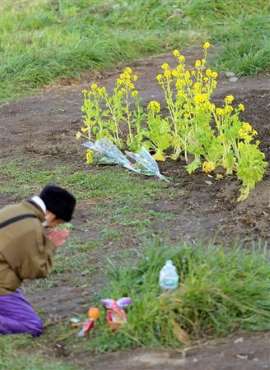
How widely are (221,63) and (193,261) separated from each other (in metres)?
6.43

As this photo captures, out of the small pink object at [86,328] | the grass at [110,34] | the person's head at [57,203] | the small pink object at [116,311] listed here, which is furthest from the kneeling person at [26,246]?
the grass at [110,34]

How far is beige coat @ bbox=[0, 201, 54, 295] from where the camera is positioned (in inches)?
180

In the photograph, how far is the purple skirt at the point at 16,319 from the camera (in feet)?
15.6

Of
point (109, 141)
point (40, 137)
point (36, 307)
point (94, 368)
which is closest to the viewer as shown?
point (94, 368)

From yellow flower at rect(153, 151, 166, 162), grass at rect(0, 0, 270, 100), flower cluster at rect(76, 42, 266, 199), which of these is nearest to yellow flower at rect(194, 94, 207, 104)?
flower cluster at rect(76, 42, 266, 199)

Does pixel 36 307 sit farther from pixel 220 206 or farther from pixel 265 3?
pixel 265 3

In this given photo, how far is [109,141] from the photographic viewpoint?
764cm

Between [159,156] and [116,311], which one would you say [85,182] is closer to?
[159,156]

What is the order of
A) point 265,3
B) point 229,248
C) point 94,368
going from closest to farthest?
point 94,368 < point 229,248 < point 265,3

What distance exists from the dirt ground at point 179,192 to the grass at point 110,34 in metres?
0.32

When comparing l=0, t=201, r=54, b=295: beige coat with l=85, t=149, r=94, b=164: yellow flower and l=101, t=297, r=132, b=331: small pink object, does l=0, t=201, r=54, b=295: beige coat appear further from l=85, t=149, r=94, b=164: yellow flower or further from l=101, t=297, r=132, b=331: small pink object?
l=85, t=149, r=94, b=164: yellow flower

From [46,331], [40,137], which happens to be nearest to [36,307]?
[46,331]

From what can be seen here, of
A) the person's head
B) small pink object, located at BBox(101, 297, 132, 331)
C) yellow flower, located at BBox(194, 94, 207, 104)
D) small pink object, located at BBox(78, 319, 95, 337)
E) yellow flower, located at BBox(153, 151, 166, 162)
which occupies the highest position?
the person's head

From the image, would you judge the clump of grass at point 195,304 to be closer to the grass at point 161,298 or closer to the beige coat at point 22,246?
the grass at point 161,298
